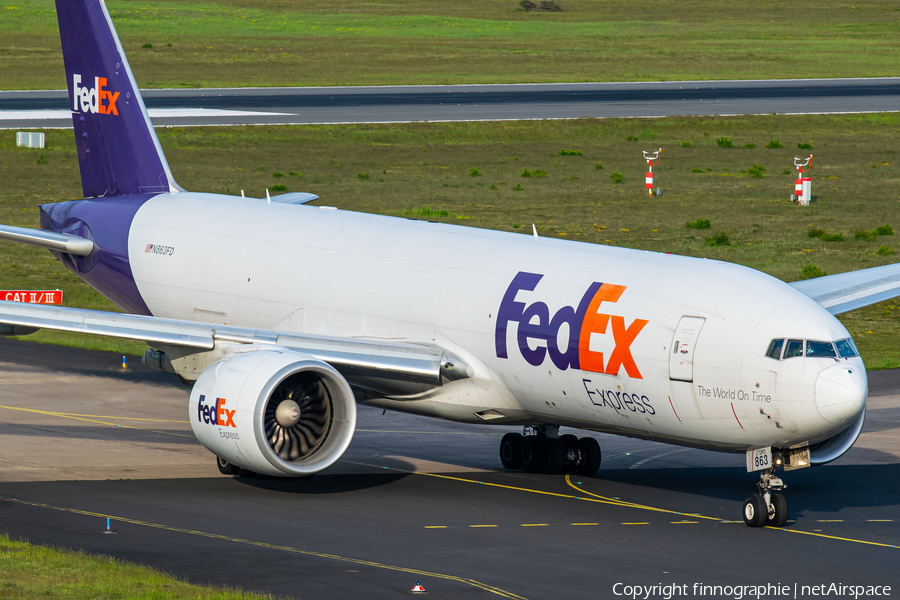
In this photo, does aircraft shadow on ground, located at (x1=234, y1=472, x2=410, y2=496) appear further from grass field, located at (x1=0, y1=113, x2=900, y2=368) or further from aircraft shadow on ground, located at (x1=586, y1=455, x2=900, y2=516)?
grass field, located at (x1=0, y1=113, x2=900, y2=368)

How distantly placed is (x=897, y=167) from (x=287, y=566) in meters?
68.5

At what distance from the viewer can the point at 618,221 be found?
6222 cm

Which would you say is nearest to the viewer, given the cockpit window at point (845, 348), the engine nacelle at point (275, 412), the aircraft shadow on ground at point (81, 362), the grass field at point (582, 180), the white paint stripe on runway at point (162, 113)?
the cockpit window at point (845, 348)

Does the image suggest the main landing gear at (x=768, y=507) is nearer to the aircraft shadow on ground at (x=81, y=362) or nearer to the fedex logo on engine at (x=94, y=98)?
the aircraft shadow on ground at (x=81, y=362)

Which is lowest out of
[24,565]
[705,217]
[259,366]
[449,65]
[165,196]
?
[24,565]

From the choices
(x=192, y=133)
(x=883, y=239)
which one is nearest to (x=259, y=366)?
(x=883, y=239)

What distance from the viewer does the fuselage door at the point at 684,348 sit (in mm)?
22156

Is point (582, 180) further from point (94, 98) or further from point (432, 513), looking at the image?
point (432, 513)

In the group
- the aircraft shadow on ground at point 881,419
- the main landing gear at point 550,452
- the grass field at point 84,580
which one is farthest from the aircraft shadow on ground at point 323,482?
the aircraft shadow on ground at point 881,419

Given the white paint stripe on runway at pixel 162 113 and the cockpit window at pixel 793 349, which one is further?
the white paint stripe on runway at pixel 162 113

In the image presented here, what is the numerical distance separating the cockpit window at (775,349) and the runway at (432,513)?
3012mm

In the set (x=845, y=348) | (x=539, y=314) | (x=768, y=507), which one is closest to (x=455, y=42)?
(x=539, y=314)

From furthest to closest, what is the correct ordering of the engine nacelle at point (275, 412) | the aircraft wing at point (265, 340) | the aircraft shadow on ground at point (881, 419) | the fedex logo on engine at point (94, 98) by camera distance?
the fedex logo on engine at point (94, 98) < the aircraft shadow on ground at point (881, 419) < the aircraft wing at point (265, 340) < the engine nacelle at point (275, 412)

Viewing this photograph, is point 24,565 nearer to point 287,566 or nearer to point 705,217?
point 287,566
